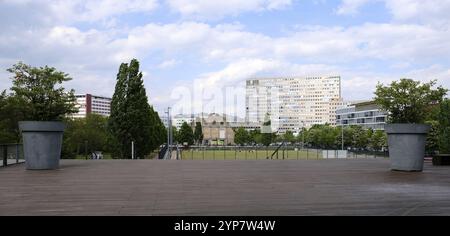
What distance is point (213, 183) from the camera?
27.6 feet

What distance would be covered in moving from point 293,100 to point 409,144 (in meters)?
165

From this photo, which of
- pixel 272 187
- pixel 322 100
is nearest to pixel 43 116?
pixel 272 187

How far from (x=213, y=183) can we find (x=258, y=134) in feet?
429

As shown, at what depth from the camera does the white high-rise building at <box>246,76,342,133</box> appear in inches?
5763

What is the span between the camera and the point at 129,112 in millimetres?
44219

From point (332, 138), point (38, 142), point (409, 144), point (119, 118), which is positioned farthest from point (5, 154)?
point (332, 138)

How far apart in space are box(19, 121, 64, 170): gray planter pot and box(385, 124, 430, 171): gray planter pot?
28.3 feet

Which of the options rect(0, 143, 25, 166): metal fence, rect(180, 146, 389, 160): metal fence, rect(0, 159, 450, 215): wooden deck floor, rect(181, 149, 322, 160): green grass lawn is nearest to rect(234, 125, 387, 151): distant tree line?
rect(180, 146, 389, 160): metal fence

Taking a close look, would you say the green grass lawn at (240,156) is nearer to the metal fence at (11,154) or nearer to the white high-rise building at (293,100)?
the metal fence at (11,154)

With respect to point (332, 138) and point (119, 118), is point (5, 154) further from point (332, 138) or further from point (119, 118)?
point (332, 138)

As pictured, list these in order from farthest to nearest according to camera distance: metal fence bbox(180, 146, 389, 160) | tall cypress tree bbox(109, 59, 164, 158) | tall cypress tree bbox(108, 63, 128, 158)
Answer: tall cypress tree bbox(109, 59, 164, 158)
tall cypress tree bbox(108, 63, 128, 158)
metal fence bbox(180, 146, 389, 160)

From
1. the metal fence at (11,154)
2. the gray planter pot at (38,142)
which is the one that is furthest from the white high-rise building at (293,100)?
the gray planter pot at (38,142)

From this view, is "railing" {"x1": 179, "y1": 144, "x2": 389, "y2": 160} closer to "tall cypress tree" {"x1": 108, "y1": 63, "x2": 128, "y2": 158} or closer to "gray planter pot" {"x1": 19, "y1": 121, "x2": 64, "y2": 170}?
"tall cypress tree" {"x1": 108, "y1": 63, "x2": 128, "y2": 158}
